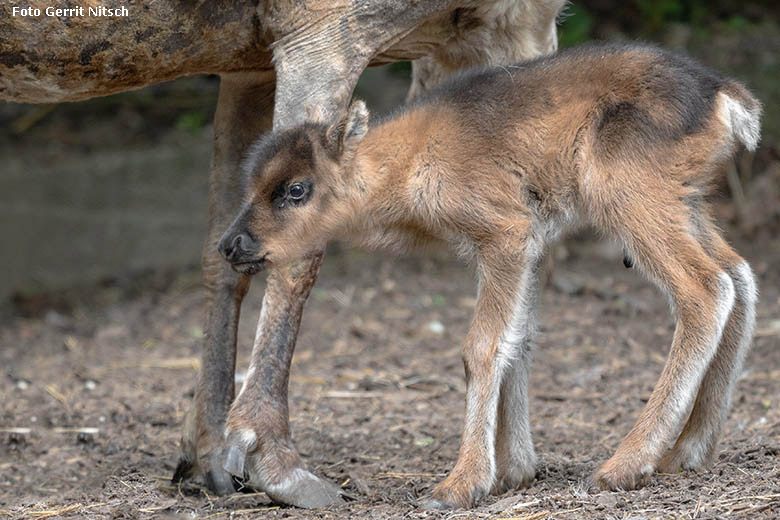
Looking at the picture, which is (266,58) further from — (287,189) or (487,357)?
(487,357)

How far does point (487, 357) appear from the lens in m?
4.64

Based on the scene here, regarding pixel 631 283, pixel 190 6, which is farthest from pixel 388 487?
pixel 631 283

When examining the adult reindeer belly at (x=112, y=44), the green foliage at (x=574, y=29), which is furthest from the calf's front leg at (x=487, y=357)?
the green foliage at (x=574, y=29)

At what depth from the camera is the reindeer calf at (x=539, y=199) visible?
4.63 meters

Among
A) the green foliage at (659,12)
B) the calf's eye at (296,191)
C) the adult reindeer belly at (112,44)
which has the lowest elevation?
the calf's eye at (296,191)

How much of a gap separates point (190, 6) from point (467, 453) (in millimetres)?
2336

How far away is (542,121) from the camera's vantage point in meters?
4.82

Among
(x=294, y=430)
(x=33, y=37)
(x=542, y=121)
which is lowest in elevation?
(x=294, y=430)

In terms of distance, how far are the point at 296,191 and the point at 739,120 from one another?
1.99 m

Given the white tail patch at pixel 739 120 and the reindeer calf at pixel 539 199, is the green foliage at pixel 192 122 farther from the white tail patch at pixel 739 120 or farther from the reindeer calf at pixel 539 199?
the white tail patch at pixel 739 120

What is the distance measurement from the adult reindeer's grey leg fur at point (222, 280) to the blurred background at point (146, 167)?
13.9 feet

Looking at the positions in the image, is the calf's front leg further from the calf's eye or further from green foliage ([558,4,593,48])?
green foliage ([558,4,593,48])

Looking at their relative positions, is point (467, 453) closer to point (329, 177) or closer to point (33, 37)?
point (329, 177)

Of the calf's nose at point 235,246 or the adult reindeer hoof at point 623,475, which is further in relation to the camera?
the calf's nose at point 235,246
